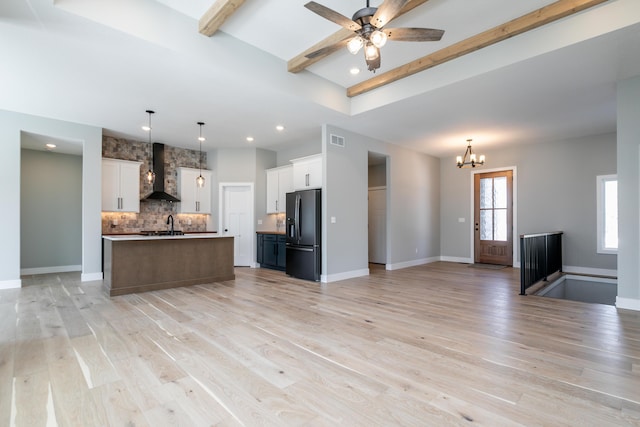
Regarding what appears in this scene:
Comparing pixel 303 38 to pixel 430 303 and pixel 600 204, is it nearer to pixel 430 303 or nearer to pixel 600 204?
pixel 430 303

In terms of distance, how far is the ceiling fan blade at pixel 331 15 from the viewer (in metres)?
2.50

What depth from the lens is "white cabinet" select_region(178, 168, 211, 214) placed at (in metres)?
7.59

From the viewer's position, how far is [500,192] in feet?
26.4

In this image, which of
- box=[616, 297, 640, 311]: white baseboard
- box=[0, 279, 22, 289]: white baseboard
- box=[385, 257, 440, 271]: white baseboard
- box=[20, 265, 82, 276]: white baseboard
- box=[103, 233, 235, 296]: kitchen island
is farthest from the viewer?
box=[385, 257, 440, 271]: white baseboard

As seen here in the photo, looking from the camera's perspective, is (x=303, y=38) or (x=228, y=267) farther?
(x=228, y=267)

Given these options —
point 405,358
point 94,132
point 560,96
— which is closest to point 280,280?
point 405,358

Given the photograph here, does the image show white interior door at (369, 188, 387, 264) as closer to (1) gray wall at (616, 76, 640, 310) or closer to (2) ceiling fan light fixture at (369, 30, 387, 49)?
(1) gray wall at (616, 76, 640, 310)

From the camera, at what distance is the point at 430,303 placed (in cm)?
432

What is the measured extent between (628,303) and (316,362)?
422 centimetres

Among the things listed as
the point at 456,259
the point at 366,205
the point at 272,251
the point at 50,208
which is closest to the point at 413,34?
the point at 366,205

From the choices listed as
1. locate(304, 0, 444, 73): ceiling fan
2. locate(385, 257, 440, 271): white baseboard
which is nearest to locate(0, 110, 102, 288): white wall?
Answer: locate(304, 0, 444, 73): ceiling fan

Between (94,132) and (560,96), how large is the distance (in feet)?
26.3

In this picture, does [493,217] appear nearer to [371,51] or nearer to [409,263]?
[409,263]

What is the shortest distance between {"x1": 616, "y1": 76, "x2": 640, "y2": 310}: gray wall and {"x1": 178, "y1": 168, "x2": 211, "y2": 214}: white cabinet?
7795mm
